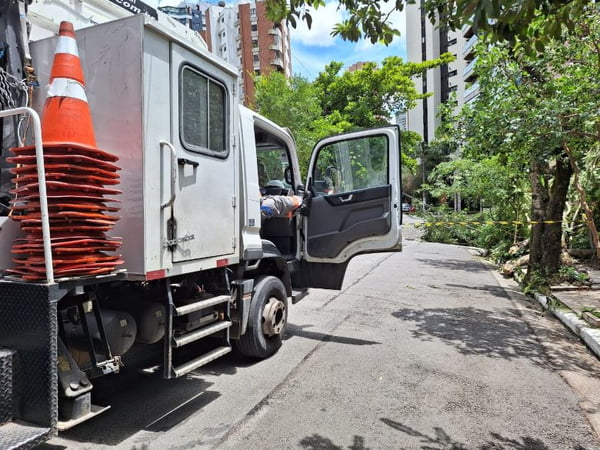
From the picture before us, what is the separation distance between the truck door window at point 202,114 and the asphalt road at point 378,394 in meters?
2.17

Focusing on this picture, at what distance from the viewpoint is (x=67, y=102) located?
9.05 ft

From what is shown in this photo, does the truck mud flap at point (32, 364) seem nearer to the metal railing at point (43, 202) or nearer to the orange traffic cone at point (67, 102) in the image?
the metal railing at point (43, 202)

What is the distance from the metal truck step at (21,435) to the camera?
6.98 feet

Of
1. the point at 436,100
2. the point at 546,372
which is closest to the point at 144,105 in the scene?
the point at 546,372

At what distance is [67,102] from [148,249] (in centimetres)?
108

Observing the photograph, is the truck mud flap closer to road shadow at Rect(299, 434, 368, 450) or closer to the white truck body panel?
the white truck body panel

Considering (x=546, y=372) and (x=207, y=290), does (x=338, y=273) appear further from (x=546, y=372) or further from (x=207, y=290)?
(x=546, y=372)

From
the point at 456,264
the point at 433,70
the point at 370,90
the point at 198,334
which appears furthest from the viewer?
the point at 433,70

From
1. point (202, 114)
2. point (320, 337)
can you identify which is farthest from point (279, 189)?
point (202, 114)

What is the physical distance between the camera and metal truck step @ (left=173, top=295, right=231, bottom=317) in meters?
3.23

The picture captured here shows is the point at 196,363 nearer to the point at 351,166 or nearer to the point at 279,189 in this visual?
the point at 279,189

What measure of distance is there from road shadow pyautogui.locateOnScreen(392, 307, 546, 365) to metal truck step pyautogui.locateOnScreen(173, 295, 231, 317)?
3091 mm

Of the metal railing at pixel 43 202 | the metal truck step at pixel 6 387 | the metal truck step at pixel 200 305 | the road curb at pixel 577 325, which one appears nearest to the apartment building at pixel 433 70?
the road curb at pixel 577 325

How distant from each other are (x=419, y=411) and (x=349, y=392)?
646 millimetres
